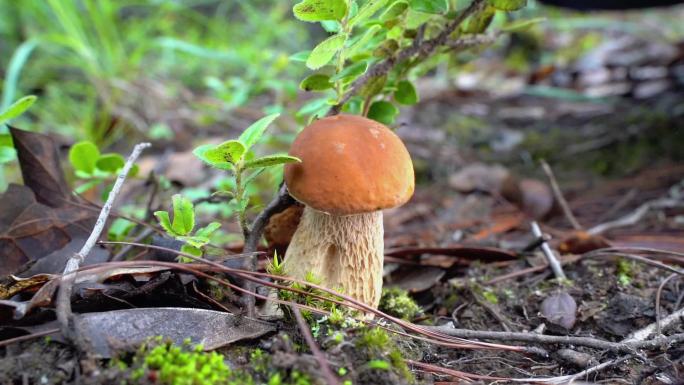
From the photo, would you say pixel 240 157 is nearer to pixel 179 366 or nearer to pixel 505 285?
pixel 179 366

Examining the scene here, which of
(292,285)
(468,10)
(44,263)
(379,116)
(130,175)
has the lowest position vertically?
(292,285)

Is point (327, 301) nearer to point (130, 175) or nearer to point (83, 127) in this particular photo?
point (130, 175)

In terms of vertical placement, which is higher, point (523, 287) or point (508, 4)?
point (508, 4)

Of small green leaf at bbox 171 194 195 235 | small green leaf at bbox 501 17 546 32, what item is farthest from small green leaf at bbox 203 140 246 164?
small green leaf at bbox 501 17 546 32

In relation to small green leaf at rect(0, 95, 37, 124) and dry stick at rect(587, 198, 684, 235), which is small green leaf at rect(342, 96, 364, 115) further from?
dry stick at rect(587, 198, 684, 235)

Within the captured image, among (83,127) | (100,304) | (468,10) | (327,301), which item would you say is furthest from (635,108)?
(83,127)

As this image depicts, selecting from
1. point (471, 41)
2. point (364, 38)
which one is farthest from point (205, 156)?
point (471, 41)

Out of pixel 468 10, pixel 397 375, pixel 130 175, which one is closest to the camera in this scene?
pixel 397 375

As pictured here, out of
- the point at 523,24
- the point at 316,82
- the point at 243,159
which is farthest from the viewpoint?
the point at 523,24
